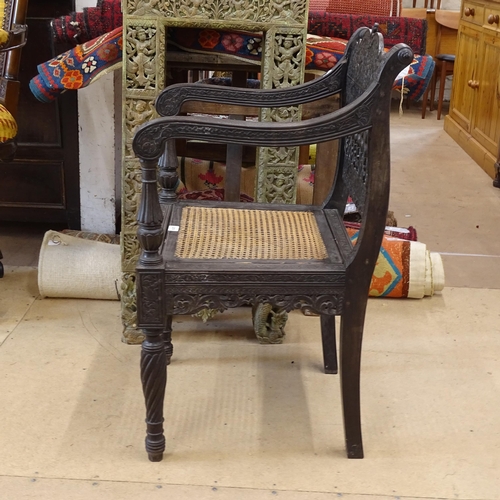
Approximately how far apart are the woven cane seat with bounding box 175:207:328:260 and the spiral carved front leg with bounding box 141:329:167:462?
0.71ft

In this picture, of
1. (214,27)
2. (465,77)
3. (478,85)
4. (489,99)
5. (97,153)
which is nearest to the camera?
(214,27)

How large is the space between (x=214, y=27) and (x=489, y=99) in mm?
3083

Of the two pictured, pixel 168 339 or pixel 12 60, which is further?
pixel 12 60

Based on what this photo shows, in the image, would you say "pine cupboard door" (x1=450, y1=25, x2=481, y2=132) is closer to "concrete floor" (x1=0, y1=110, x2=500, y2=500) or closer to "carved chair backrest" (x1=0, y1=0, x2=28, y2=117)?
"concrete floor" (x1=0, y1=110, x2=500, y2=500)

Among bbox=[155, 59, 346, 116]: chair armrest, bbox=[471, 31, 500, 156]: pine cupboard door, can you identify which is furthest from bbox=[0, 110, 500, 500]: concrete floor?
bbox=[471, 31, 500, 156]: pine cupboard door

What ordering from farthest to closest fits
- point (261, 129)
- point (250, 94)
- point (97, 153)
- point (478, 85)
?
point (478, 85) → point (97, 153) → point (250, 94) → point (261, 129)

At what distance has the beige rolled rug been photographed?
2.67m

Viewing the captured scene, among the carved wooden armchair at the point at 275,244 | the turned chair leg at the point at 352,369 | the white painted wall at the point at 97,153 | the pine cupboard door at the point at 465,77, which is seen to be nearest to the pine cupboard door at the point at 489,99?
the pine cupboard door at the point at 465,77

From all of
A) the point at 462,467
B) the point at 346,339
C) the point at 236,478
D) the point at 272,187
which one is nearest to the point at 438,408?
the point at 462,467

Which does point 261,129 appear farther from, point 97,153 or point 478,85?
point 478,85

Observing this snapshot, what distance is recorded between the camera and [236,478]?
179 cm

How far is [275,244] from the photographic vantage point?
72.5 inches

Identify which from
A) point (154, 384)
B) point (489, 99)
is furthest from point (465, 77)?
point (154, 384)

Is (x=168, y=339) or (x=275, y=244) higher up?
(x=275, y=244)
